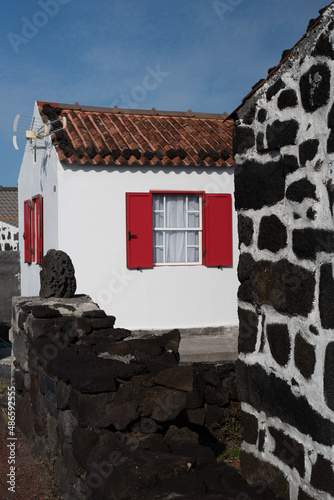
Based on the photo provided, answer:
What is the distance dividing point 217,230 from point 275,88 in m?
5.79

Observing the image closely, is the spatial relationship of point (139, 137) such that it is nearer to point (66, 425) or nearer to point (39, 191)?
point (39, 191)

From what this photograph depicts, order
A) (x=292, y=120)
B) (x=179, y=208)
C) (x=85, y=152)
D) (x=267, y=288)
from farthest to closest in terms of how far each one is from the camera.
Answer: (x=179, y=208)
(x=85, y=152)
(x=267, y=288)
(x=292, y=120)

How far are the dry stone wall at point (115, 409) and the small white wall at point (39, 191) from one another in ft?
11.3

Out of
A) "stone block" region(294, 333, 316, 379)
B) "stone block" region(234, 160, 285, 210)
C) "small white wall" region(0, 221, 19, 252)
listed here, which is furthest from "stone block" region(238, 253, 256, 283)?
"small white wall" region(0, 221, 19, 252)

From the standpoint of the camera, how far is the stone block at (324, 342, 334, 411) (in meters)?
2.29

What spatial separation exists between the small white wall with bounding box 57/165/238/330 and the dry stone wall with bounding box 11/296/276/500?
9.58 ft

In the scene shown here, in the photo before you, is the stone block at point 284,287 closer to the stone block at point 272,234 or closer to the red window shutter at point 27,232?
the stone block at point 272,234

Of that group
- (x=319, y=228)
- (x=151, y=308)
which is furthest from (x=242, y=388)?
(x=151, y=308)

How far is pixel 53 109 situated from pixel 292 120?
275 inches

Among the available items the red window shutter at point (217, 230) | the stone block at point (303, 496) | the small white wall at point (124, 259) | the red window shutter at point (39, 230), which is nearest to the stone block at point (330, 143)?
the stone block at point (303, 496)

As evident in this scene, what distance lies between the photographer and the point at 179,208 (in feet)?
28.2

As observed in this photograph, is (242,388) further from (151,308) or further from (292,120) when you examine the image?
(151,308)

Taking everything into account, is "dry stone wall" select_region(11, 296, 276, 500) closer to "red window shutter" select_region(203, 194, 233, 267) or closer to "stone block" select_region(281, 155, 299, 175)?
"stone block" select_region(281, 155, 299, 175)

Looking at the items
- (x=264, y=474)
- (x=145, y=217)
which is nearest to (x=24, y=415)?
(x=264, y=474)
